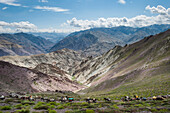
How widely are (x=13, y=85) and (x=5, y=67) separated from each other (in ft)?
43.5

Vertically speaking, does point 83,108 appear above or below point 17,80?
below

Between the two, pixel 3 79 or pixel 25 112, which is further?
pixel 3 79

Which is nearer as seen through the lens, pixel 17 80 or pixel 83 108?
pixel 83 108

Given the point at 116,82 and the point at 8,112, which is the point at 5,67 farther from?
the point at 8,112

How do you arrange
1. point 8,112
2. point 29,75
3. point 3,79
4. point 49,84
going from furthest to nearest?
point 49,84
point 29,75
point 3,79
point 8,112

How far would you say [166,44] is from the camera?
76.7 m

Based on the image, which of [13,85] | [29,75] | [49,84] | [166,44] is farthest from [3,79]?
Result: [166,44]

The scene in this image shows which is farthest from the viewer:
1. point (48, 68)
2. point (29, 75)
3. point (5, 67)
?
point (48, 68)

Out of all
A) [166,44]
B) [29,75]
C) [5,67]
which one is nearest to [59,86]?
[29,75]

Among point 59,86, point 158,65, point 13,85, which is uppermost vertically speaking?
point 158,65

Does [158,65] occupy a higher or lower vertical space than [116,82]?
higher

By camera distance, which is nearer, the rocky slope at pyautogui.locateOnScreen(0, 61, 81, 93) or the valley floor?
the valley floor

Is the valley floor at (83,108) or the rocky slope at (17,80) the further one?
the rocky slope at (17,80)

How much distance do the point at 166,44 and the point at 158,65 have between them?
86.7 feet
